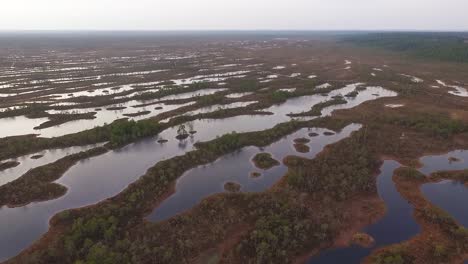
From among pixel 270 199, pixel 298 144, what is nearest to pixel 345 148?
pixel 298 144

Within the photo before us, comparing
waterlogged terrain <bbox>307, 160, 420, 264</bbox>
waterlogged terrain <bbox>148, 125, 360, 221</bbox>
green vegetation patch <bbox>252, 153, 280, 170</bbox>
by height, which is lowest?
waterlogged terrain <bbox>307, 160, 420, 264</bbox>

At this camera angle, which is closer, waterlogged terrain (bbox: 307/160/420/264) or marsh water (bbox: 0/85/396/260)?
waterlogged terrain (bbox: 307/160/420/264)

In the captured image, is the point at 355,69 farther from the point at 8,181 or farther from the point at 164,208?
the point at 8,181

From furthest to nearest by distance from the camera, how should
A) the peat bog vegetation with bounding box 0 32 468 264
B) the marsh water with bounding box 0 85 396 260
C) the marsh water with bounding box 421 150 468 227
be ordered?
the marsh water with bounding box 421 150 468 227, the marsh water with bounding box 0 85 396 260, the peat bog vegetation with bounding box 0 32 468 264

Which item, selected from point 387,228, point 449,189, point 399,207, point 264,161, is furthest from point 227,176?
point 449,189

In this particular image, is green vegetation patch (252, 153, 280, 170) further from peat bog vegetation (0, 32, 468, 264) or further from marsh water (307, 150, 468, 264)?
marsh water (307, 150, 468, 264)

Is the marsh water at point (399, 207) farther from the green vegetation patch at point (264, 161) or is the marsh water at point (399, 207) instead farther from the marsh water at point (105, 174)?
the marsh water at point (105, 174)

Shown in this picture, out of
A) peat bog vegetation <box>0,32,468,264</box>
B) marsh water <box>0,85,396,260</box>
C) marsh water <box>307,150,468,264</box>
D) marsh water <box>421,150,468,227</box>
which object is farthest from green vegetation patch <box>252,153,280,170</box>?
marsh water <box>421,150,468,227</box>
